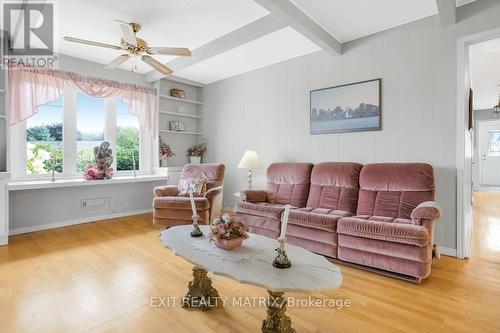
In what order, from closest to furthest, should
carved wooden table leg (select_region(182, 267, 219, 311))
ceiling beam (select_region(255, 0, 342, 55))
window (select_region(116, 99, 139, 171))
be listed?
carved wooden table leg (select_region(182, 267, 219, 311)) < ceiling beam (select_region(255, 0, 342, 55)) < window (select_region(116, 99, 139, 171))

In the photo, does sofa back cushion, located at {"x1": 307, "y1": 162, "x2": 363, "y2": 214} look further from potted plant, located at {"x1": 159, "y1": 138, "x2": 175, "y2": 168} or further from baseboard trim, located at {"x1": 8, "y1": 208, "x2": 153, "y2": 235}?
baseboard trim, located at {"x1": 8, "y1": 208, "x2": 153, "y2": 235}

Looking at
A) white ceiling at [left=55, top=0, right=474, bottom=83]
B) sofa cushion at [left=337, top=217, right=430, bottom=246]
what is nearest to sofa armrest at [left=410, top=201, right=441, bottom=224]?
sofa cushion at [left=337, top=217, right=430, bottom=246]

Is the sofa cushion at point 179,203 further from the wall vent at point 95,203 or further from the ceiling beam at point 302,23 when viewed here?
the ceiling beam at point 302,23

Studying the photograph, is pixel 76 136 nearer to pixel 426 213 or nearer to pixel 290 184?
pixel 290 184

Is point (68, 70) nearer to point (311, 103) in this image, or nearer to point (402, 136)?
point (311, 103)

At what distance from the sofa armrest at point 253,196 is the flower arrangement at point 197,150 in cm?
220

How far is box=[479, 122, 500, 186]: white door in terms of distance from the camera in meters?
8.40

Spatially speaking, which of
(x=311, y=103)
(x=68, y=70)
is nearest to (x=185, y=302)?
(x=311, y=103)

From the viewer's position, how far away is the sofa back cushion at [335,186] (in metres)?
3.07

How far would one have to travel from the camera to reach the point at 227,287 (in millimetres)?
2133

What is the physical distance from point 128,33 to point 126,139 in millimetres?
2656

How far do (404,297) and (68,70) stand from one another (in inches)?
198

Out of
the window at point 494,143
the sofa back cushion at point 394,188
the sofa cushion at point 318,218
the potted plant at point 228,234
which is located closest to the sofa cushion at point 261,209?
the sofa cushion at point 318,218

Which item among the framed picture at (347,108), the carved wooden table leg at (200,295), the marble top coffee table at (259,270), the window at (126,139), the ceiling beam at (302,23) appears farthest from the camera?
the window at (126,139)
